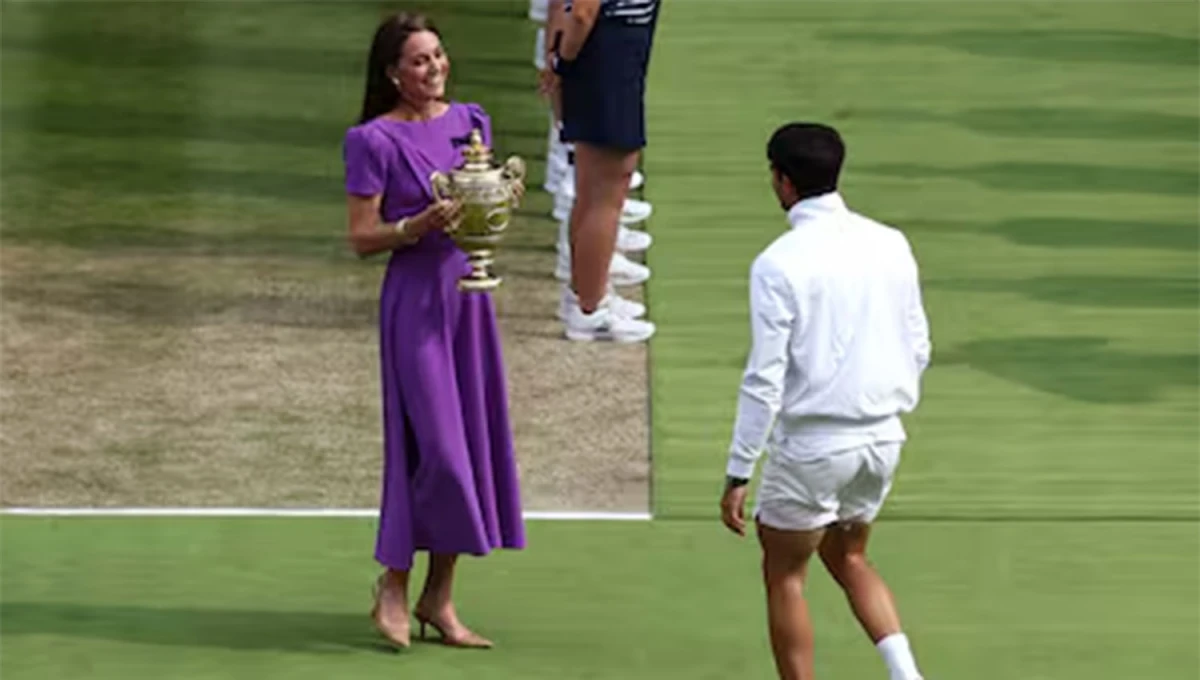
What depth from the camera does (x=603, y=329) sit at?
51.0 feet

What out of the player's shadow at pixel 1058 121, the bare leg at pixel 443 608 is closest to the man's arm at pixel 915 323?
the bare leg at pixel 443 608

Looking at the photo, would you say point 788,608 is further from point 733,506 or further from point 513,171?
point 513,171

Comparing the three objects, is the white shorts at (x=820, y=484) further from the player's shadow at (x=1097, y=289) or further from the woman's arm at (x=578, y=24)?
the player's shadow at (x=1097, y=289)

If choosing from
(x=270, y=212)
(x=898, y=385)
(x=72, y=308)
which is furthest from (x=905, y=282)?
(x=270, y=212)

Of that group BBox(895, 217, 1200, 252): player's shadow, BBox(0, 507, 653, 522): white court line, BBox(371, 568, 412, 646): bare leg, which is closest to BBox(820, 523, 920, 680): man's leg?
BBox(371, 568, 412, 646): bare leg

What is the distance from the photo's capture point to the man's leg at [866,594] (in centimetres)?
1033

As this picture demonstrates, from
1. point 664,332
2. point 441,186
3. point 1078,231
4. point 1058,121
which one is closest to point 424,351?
point 441,186

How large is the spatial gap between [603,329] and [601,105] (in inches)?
51.6

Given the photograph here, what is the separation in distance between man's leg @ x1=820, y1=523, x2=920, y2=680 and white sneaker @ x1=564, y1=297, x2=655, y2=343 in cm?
511

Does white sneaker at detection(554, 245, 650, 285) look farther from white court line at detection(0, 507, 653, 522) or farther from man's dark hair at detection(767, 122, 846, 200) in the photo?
man's dark hair at detection(767, 122, 846, 200)

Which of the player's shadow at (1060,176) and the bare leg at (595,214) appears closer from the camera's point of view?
the bare leg at (595,214)

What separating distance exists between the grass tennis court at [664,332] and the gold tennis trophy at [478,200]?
55.5 inches

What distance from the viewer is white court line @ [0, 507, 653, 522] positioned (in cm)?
1316

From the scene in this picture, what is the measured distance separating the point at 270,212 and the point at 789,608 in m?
7.88
